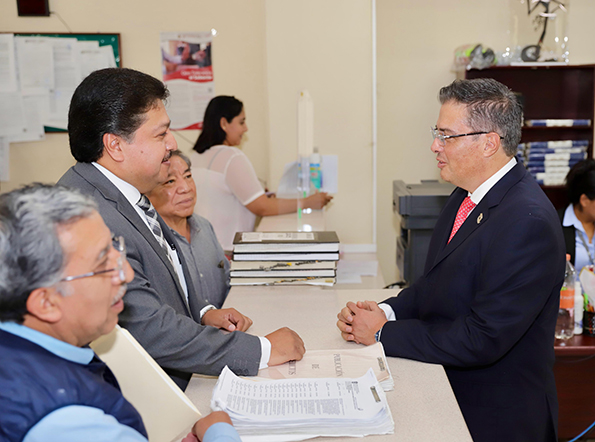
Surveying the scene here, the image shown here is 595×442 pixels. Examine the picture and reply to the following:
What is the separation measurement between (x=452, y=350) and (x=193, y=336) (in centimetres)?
64

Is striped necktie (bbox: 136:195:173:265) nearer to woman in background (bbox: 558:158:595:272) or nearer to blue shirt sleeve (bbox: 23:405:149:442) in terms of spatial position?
blue shirt sleeve (bbox: 23:405:149:442)

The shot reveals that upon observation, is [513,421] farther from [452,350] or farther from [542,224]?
[542,224]

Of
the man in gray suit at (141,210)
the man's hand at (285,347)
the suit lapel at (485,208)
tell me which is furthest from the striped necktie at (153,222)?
the suit lapel at (485,208)

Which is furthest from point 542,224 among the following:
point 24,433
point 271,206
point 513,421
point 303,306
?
point 271,206

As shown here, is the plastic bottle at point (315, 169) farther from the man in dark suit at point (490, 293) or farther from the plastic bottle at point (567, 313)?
the man in dark suit at point (490, 293)

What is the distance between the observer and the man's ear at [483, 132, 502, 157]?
1.53 metres

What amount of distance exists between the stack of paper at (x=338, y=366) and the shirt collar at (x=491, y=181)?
0.51 meters

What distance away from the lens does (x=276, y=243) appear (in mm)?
2102

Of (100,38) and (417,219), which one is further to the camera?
(100,38)

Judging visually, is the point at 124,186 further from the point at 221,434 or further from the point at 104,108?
the point at 221,434

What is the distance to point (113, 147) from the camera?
1.40m

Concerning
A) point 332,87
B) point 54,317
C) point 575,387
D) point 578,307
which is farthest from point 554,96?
point 54,317

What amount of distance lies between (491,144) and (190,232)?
1.23 meters

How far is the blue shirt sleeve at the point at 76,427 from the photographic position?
77 cm
